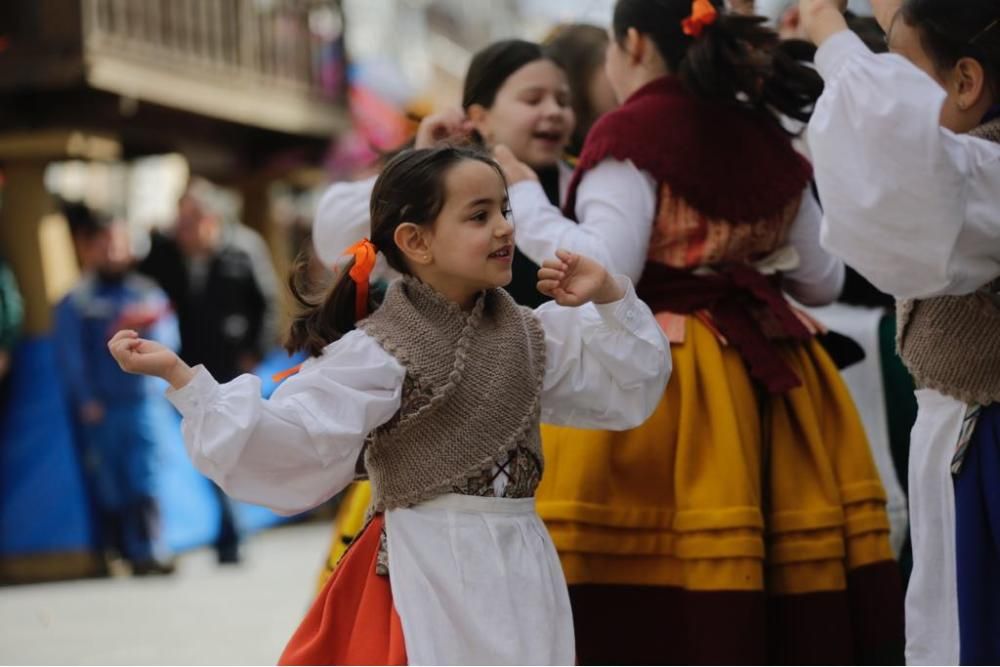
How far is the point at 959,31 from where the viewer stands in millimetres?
2689

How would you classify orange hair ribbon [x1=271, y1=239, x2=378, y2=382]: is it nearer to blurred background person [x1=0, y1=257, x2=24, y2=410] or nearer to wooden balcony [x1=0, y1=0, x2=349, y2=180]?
blurred background person [x1=0, y1=257, x2=24, y2=410]

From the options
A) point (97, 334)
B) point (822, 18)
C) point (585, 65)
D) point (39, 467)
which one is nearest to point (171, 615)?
point (39, 467)

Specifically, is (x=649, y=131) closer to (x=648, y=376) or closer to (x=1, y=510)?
(x=648, y=376)

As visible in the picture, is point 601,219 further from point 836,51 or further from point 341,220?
point 836,51

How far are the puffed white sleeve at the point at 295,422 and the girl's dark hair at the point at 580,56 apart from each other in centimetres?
188

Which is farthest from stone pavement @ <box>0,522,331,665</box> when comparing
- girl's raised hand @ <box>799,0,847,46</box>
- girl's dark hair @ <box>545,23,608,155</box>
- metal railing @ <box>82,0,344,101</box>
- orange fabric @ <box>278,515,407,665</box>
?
girl's raised hand @ <box>799,0,847,46</box>

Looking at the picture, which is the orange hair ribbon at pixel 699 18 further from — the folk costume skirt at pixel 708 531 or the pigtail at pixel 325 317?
the pigtail at pixel 325 317

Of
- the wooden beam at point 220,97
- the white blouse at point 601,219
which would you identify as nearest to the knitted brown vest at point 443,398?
the white blouse at point 601,219

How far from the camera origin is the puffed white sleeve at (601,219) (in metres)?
3.36

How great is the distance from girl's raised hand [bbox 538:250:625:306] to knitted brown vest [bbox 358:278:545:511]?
0.13m

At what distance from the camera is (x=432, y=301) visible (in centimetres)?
289

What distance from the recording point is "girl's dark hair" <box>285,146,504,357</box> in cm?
291

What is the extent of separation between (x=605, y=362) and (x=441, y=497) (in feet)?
1.36

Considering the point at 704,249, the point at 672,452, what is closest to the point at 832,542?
the point at 672,452
